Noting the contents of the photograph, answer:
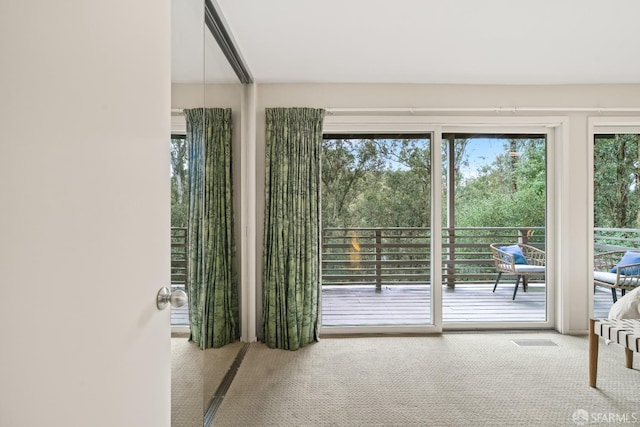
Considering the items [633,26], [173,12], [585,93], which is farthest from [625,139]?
[173,12]

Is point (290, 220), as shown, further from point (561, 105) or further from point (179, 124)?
point (561, 105)

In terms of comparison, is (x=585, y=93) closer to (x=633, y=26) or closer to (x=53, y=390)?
(x=633, y=26)

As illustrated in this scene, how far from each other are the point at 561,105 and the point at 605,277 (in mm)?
1774

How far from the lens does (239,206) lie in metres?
2.90

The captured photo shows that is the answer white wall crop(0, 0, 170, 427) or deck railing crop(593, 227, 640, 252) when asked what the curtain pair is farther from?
deck railing crop(593, 227, 640, 252)

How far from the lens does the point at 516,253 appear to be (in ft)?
12.0

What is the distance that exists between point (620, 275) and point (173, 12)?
→ 4344 mm

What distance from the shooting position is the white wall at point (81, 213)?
0.50 m

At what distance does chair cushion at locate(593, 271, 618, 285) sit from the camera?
11.5 feet

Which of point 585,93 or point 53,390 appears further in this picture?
point 585,93

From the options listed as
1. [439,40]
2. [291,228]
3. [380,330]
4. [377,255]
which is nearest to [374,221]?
[377,255]

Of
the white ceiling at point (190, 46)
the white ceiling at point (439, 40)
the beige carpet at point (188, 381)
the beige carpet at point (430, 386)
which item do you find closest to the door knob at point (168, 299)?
the beige carpet at point (188, 381)

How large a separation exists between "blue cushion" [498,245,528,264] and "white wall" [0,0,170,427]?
3583mm

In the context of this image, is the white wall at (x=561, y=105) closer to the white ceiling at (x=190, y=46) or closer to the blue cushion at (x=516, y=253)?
the blue cushion at (x=516, y=253)
